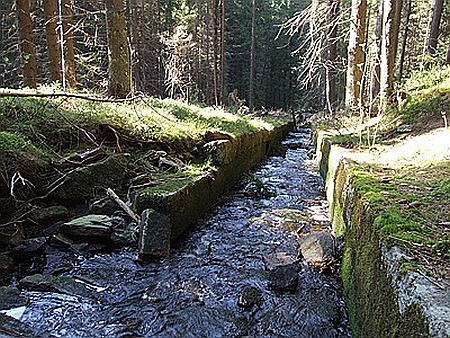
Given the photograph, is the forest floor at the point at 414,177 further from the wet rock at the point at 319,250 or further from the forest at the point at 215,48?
the wet rock at the point at 319,250

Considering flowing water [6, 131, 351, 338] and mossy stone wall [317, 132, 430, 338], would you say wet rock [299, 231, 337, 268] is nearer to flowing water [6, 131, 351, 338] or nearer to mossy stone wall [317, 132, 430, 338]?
flowing water [6, 131, 351, 338]

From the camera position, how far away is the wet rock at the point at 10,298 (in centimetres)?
329

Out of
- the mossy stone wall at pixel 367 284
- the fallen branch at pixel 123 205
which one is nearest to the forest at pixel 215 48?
the mossy stone wall at pixel 367 284

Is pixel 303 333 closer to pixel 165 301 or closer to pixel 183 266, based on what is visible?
pixel 165 301

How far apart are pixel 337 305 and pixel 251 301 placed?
91 cm

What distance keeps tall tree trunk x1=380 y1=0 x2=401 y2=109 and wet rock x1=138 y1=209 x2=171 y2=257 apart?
5.76 m

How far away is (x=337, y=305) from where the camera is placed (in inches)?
144

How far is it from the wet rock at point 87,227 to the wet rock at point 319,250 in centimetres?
268

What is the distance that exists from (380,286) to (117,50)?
291 inches

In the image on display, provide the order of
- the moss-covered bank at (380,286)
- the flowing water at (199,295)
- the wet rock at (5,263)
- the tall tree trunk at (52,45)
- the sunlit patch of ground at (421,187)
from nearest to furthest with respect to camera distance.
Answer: the moss-covered bank at (380,286), the sunlit patch of ground at (421,187), the flowing water at (199,295), the wet rock at (5,263), the tall tree trunk at (52,45)

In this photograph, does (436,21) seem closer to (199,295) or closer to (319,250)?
(319,250)

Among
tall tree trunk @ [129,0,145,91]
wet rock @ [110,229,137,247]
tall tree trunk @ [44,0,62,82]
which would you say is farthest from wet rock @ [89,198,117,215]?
tall tree trunk @ [129,0,145,91]

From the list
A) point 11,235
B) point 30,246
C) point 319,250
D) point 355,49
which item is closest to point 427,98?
point 355,49

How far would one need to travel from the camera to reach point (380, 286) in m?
2.29
